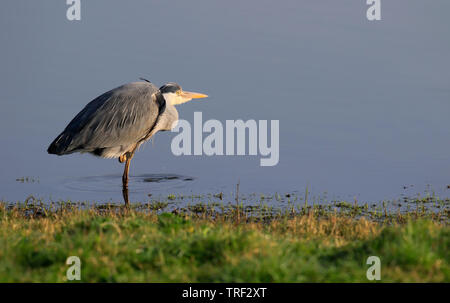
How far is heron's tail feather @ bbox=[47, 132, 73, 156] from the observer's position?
1074 cm

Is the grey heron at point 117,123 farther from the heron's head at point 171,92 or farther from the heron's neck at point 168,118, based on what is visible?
the heron's head at point 171,92

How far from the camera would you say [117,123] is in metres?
11.0

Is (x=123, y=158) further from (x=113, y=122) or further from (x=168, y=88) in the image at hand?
(x=168, y=88)

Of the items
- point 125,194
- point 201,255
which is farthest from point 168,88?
point 201,255

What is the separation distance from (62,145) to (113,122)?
0.97 m

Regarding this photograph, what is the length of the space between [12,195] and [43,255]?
6.08 metres

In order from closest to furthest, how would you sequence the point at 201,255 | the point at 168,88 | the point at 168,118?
1. the point at 201,255
2. the point at 168,118
3. the point at 168,88

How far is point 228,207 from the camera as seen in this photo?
10.0 metres

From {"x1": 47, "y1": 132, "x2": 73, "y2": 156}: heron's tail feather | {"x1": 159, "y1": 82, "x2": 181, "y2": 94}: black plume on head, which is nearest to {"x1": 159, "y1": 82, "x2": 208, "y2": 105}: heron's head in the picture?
{"x1": 159, "y1": 82, "x2": 181, "y2": 94}: black plume on head

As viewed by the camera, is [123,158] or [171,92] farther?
[171,92]

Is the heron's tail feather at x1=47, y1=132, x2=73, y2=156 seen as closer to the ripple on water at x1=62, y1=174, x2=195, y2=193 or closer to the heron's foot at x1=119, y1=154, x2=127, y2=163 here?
the ripple on water at x1=62, y1=174, x2=195, y2=193

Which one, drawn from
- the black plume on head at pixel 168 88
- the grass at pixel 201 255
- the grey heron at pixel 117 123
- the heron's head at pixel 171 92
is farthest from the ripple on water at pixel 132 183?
the grass at pixel 201 255
